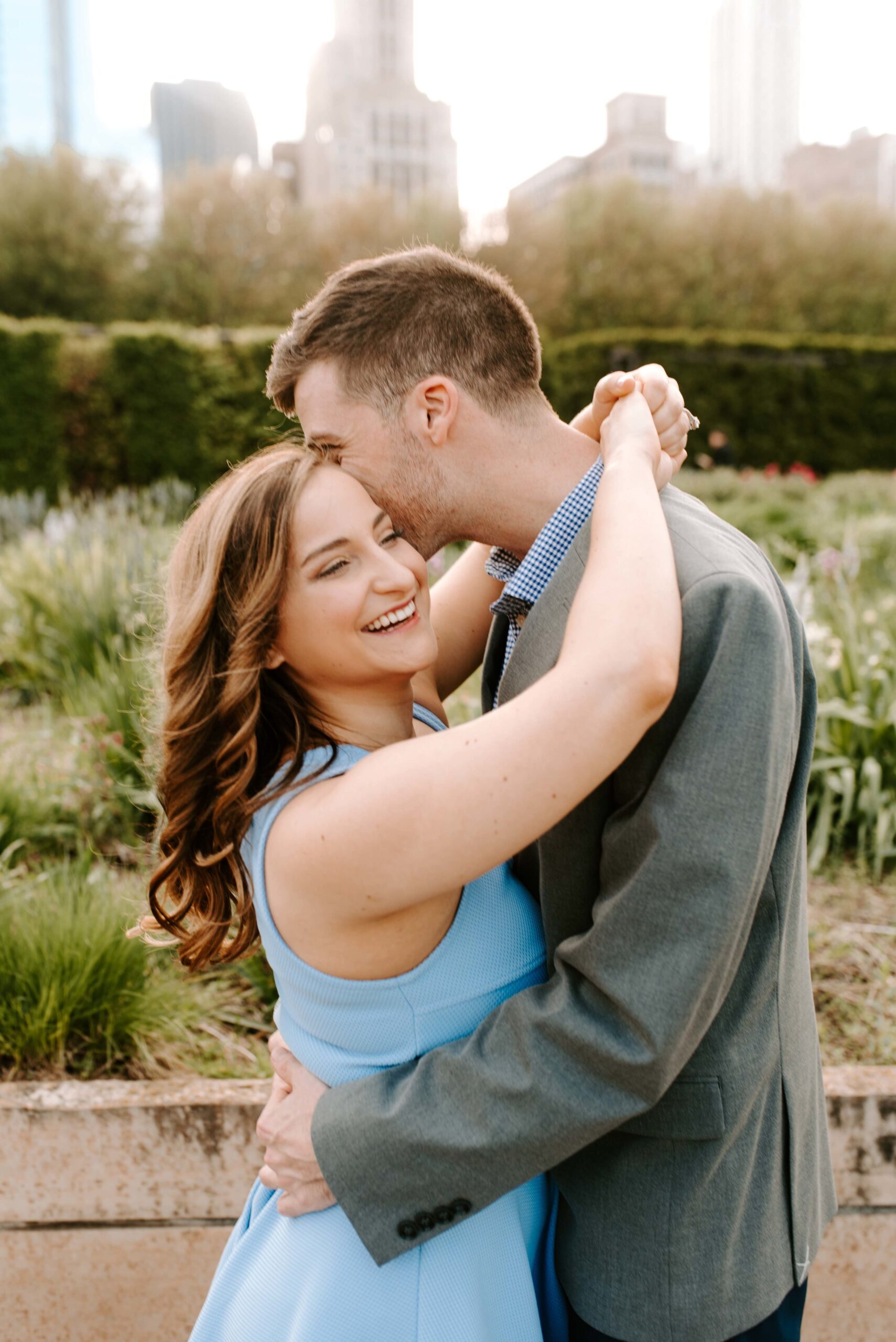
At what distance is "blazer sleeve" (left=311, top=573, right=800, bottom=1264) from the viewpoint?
46.6 inches

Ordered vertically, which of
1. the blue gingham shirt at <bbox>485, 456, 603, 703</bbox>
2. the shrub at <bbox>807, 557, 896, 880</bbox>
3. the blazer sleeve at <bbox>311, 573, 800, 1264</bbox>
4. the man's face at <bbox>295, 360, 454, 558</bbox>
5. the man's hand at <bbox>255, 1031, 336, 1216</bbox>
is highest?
the man's face at <bbox>295, 360, 454, 558</bbox>

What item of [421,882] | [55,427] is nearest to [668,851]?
[421,882]

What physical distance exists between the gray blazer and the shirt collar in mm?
157

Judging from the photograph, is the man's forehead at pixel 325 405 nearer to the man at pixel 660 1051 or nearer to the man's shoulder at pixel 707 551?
the man at pixel 660 1051

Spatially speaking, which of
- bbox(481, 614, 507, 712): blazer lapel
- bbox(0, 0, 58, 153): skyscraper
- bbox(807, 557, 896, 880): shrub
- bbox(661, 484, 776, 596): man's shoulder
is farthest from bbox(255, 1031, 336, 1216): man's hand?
bbox(0, 0, 58, 153): skyscraper

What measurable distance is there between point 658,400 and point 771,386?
1791cm

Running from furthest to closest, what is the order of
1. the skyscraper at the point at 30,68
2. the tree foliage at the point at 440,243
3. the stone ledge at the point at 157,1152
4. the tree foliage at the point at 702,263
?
the skyscraper at the point at 30,68
the tree foliage at the point at 702,263
the tree foliage at the point at 440,243
the stone ledge at the point at 157,1152

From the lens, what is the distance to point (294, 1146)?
1405mm

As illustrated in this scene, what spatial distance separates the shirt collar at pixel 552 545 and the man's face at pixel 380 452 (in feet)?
0.85

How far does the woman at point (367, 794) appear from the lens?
1.18m

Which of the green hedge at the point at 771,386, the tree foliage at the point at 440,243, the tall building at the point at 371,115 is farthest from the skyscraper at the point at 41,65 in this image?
the green hedge at the point at 771,386

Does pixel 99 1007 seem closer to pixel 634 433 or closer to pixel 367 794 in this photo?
pixel 367 794

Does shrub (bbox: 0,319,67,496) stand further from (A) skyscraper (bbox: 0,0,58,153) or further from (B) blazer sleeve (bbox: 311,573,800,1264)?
(A) skyscraper (bbox: 0,0,58,153)

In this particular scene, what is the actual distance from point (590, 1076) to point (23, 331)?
1352cm
